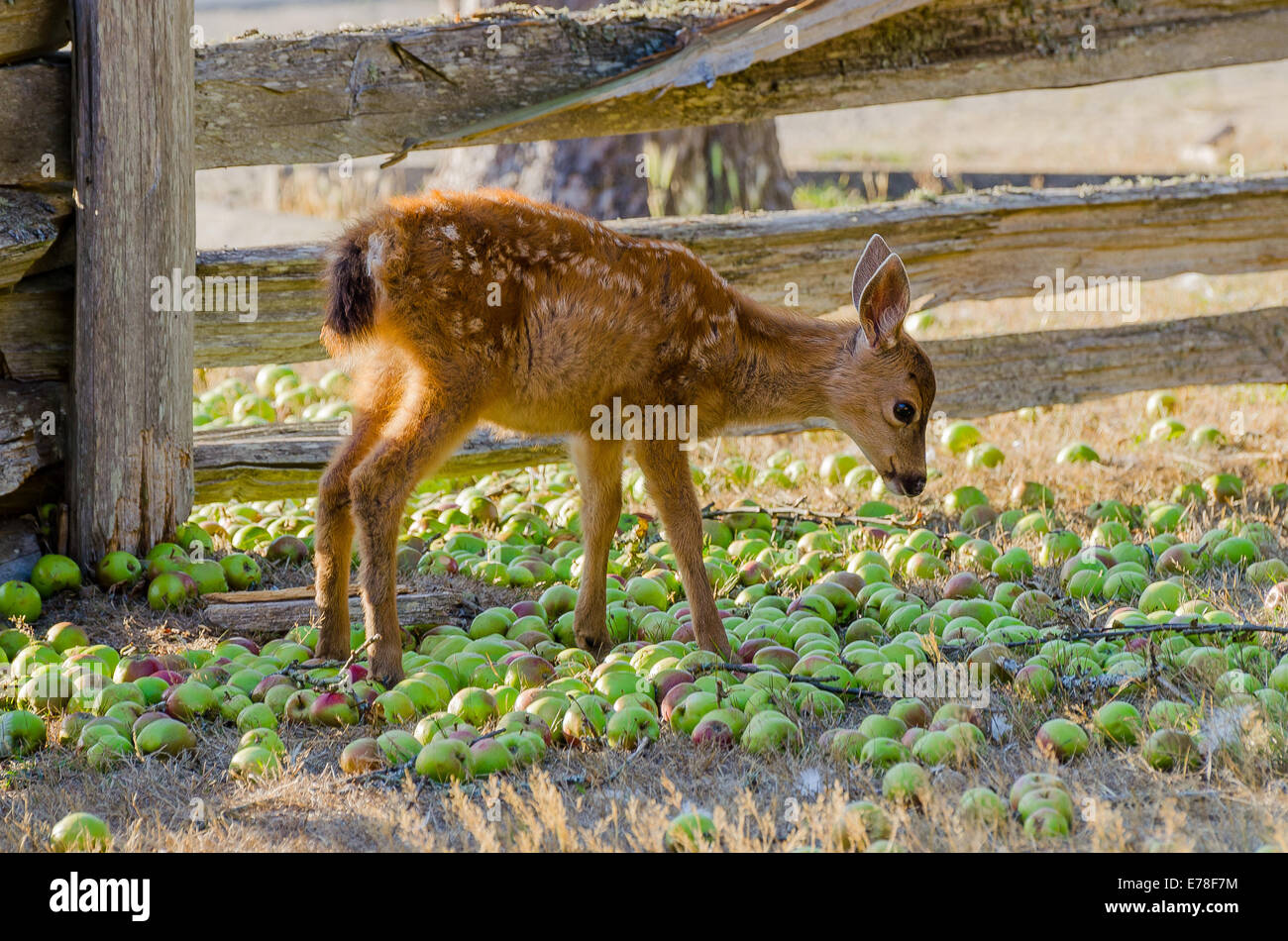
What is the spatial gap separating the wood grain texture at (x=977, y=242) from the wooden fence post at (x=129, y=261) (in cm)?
88

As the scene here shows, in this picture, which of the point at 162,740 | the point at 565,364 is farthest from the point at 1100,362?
the point at 162,740

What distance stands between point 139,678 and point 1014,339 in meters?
5.00

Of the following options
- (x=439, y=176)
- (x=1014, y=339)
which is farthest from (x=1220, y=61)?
(x=439, y=176)

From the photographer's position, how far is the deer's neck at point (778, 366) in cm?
577

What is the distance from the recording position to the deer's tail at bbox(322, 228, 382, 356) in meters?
4.76

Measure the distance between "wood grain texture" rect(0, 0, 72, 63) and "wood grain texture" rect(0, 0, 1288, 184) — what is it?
83mm

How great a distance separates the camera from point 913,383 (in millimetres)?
5859

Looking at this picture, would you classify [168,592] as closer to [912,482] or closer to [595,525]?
[595,525]

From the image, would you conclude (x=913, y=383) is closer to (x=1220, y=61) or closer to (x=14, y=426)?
(x=1220, y=61)

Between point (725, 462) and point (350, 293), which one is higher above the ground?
point (350, 293)

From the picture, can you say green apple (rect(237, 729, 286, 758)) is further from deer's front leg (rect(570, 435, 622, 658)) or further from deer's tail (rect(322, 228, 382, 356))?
deer's front leg (rect(570, 435, 622, 658))
